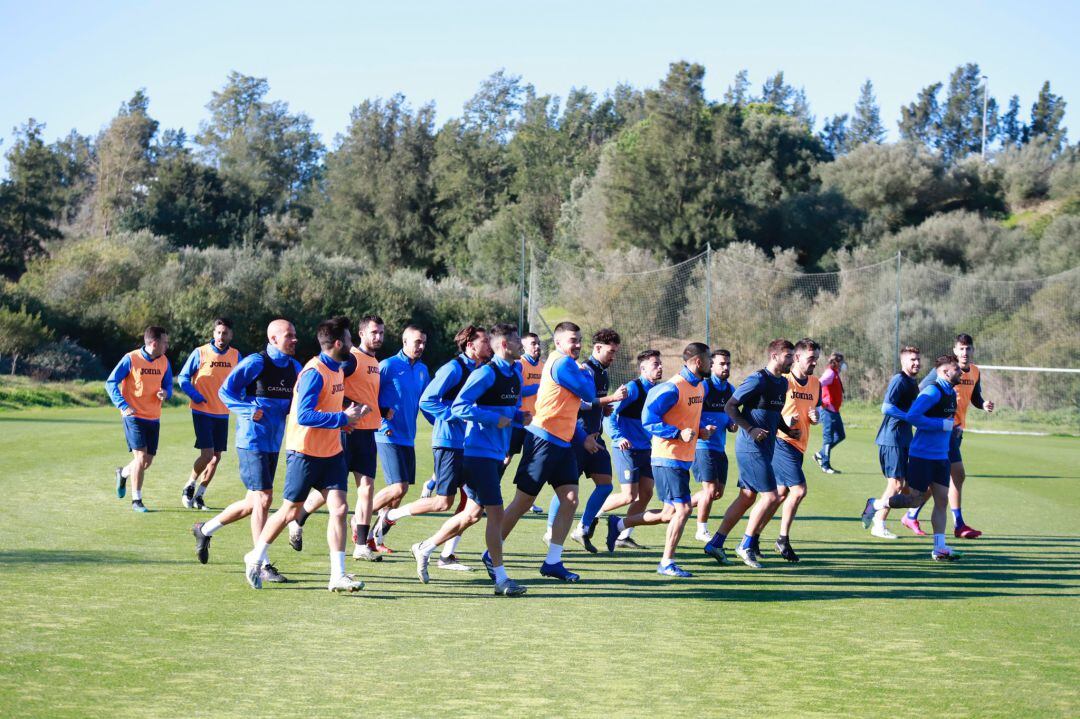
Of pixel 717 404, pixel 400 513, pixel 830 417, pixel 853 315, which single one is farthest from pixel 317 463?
pixel 853 315

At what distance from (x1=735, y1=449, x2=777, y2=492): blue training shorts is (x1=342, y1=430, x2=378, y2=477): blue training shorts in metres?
3.31

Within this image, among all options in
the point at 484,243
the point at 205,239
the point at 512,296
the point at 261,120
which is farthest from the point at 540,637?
the point at 261,120

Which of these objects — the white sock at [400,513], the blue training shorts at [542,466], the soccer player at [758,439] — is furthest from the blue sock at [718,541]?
the white sock at [400,513]

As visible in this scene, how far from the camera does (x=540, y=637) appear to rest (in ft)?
24.7

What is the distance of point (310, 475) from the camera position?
8750mm

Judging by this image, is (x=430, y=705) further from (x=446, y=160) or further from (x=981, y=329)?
(x=446, y=160)

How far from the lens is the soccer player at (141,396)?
1320cm

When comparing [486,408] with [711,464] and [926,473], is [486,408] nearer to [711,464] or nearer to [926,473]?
[711,464]

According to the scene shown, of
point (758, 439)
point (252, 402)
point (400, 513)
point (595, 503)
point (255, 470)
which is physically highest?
point (252, 402)

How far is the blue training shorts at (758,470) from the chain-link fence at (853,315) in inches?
889

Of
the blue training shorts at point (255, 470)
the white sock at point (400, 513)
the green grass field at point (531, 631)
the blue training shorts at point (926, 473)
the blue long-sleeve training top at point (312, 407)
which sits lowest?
the green grass field at point (531, 631)

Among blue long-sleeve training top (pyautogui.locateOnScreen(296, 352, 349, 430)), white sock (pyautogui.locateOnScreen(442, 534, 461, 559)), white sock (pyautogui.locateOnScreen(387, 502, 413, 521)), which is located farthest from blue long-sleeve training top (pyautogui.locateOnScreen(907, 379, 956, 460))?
blue long-sleeve training top (pyautogui.locateOnScreen(296, 352, 349, 430))

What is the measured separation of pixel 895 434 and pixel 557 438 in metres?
4.69

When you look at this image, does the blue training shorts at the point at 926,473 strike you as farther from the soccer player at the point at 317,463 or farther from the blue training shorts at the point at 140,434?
the blue training shorts at the point at 140,434
